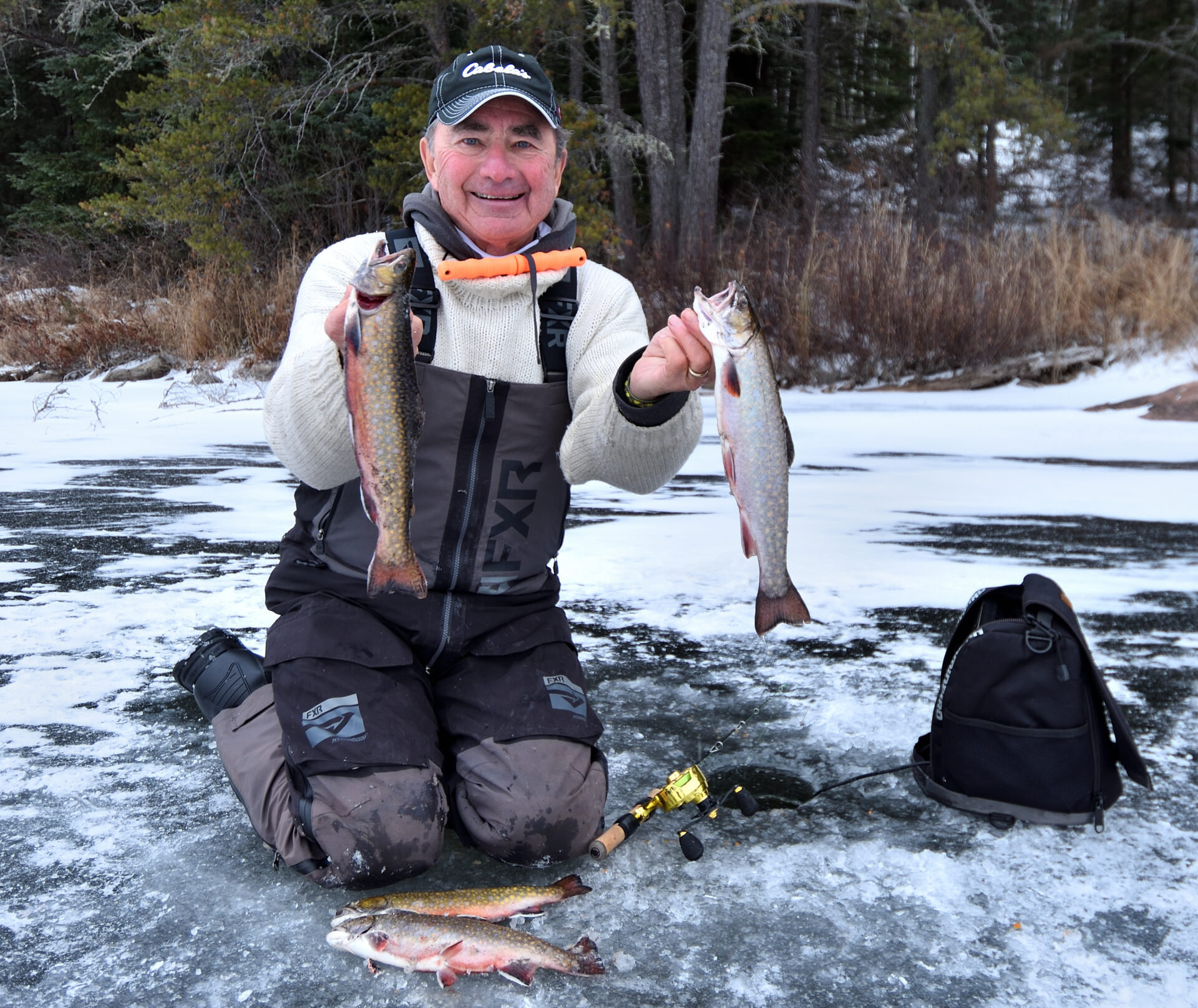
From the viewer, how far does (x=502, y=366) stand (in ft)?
9.32

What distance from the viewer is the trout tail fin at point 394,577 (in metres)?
2.14

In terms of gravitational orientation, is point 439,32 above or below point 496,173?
above

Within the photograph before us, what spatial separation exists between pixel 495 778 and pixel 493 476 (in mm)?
743

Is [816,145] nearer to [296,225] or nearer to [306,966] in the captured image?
[296,225]

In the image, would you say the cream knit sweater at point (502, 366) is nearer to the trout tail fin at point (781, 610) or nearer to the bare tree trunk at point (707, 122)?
the trout tail fin at point (781, 610)

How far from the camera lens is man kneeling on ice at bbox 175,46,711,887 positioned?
8.15 ft

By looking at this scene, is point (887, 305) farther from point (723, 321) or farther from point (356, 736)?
point (356, 736)

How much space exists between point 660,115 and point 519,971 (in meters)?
15.1

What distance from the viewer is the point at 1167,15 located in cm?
2783

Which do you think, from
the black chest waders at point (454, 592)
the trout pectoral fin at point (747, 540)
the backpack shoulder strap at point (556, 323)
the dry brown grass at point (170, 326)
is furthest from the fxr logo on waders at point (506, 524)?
the dry brown grass at point (170, 326)

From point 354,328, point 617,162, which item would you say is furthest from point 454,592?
point 617,162

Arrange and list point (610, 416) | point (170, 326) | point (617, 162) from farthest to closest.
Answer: point (617, 162) → point (170, 326) → point (610, 416)

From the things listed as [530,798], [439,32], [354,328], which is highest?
[439,32]

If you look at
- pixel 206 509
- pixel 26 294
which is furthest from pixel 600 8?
pixel 206 509
